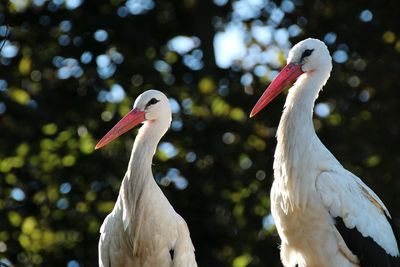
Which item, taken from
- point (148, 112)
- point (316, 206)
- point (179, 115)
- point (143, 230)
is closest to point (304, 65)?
point (316, 206)

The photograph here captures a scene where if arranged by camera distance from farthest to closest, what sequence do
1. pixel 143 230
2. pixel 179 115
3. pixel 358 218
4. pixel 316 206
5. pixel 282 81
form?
pixel 179 115
pixel 143 230
pixel 282 81
pixel 358 218
pixel 316 206

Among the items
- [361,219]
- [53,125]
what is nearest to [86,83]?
A: [53,125]

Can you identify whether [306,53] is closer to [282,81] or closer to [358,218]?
[282,81]

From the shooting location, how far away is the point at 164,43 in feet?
43.0

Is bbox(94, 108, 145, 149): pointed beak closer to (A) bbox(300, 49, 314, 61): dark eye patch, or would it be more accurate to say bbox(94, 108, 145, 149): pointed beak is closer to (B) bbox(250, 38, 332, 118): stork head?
(B) bbox(250, 38, 332, 118): stork head

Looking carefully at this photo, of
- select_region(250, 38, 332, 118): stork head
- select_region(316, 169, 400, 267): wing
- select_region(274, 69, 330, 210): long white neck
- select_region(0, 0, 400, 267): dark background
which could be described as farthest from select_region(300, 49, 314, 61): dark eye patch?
select_region(0, 0, 400, 267): dark background

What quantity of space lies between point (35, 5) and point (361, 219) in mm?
5930

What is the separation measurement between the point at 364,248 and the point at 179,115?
15.4ft

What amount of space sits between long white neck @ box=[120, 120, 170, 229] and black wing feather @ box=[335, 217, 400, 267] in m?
1.34

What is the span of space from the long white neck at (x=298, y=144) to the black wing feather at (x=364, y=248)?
0.99ft

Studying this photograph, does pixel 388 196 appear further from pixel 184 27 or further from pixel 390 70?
pixel 184 27

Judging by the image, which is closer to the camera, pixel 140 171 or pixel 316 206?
pixel 316 206

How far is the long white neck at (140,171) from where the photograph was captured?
27.1 ft

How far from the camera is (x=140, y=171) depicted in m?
8.34
